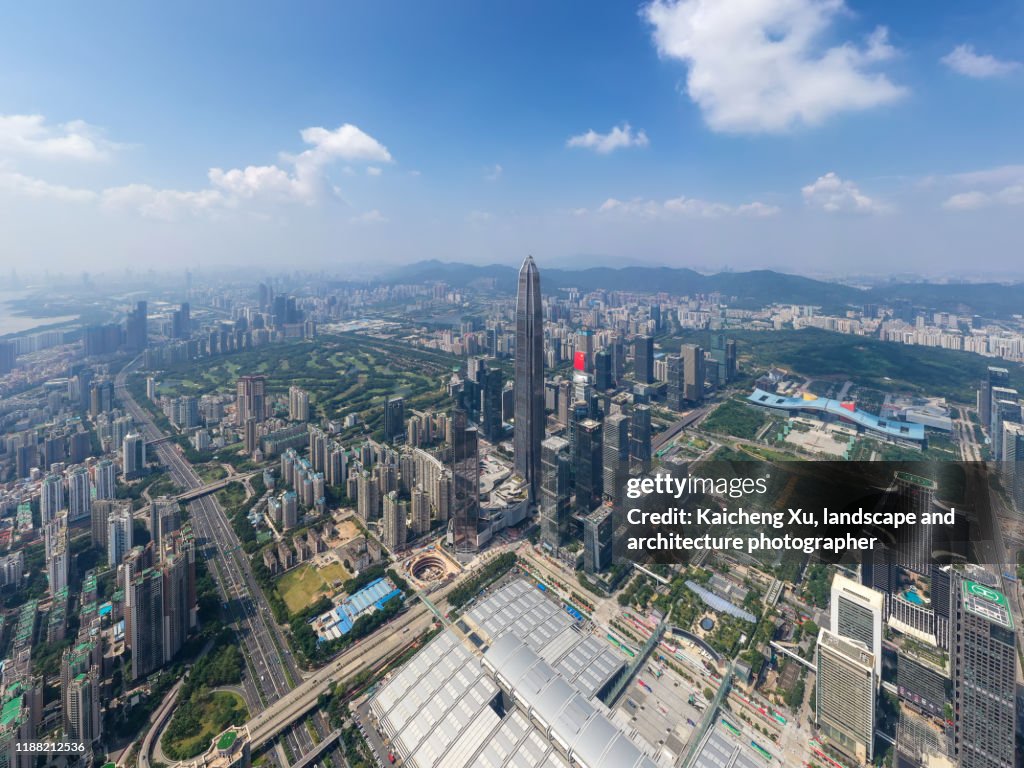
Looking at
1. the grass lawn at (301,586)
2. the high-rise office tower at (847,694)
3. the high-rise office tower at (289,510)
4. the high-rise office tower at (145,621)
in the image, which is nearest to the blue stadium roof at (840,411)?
the high-rise office tower at (847,694)

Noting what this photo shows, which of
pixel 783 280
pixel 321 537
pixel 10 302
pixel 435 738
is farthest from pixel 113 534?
pixel 783 280

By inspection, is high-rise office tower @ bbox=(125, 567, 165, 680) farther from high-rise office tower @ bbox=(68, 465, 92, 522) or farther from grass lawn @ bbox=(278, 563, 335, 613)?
high-rise office tower @ bbox=(68, 465, 92, 522)

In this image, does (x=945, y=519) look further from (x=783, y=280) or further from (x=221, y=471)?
→ (x=783, y=280)

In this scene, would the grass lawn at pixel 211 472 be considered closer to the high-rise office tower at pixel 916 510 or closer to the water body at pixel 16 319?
the high-rise office tower at pixel 916 510

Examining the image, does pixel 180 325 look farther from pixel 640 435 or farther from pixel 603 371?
pixel 640 435

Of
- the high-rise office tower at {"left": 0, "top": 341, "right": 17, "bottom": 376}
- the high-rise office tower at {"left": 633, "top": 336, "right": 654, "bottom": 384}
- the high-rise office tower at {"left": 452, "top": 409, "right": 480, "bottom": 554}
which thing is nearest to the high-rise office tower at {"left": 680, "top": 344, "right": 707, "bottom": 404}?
the high-rise office tower at {"left": 633, "top": 336, "right": 654, "bottom": 384}

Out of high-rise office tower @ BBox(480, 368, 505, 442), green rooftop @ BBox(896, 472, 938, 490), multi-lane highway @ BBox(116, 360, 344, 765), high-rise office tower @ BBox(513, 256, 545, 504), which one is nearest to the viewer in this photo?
multi-lane highway @ BBox(116, 360, 344, 765)
